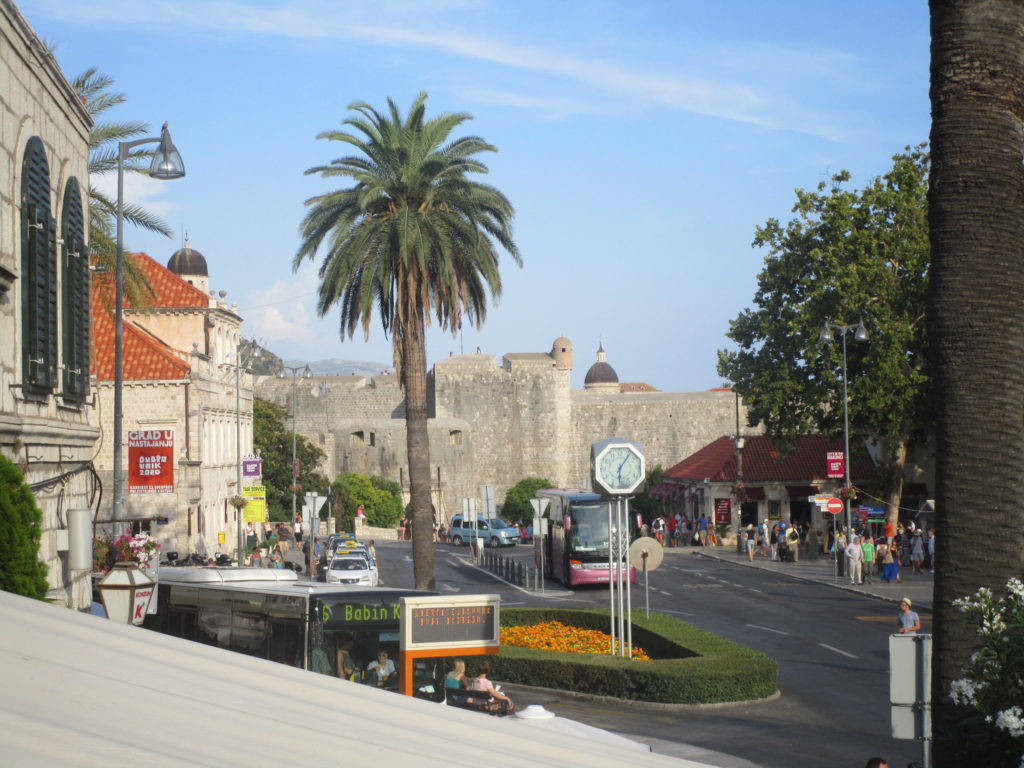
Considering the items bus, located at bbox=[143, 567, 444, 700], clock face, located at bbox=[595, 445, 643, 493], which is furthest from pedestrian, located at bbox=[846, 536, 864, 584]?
bus, located at bbox=[143, 567, 444, 700]

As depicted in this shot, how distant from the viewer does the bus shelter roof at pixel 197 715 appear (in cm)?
319

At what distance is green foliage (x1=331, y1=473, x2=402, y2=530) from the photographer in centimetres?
8056

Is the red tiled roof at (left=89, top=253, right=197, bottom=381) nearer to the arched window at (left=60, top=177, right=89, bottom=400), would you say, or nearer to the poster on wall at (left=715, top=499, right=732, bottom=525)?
the poster on wall at (left=715, top=499, right=732, bottom=525)

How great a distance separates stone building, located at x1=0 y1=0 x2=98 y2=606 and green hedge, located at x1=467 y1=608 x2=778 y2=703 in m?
9.21

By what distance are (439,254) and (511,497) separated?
6196 cm

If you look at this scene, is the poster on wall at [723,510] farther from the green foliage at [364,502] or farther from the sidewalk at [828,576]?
the green foliage at [364,502]

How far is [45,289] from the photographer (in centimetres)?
1084

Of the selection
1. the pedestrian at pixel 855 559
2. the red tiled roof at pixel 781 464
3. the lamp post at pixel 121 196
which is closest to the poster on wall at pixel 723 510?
the red tiled roof at pixel 781 464

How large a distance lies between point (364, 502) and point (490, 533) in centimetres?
1852

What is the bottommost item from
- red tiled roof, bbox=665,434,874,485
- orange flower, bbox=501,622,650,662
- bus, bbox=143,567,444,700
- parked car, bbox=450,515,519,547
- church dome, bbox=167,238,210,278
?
parked car, bbox=450,515,519,547

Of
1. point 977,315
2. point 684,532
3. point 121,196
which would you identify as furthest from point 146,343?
point 977,315

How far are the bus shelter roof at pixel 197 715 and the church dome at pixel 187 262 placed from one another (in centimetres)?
6837

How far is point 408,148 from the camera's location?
91.5 feet

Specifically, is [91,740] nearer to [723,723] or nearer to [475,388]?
[723,723]
